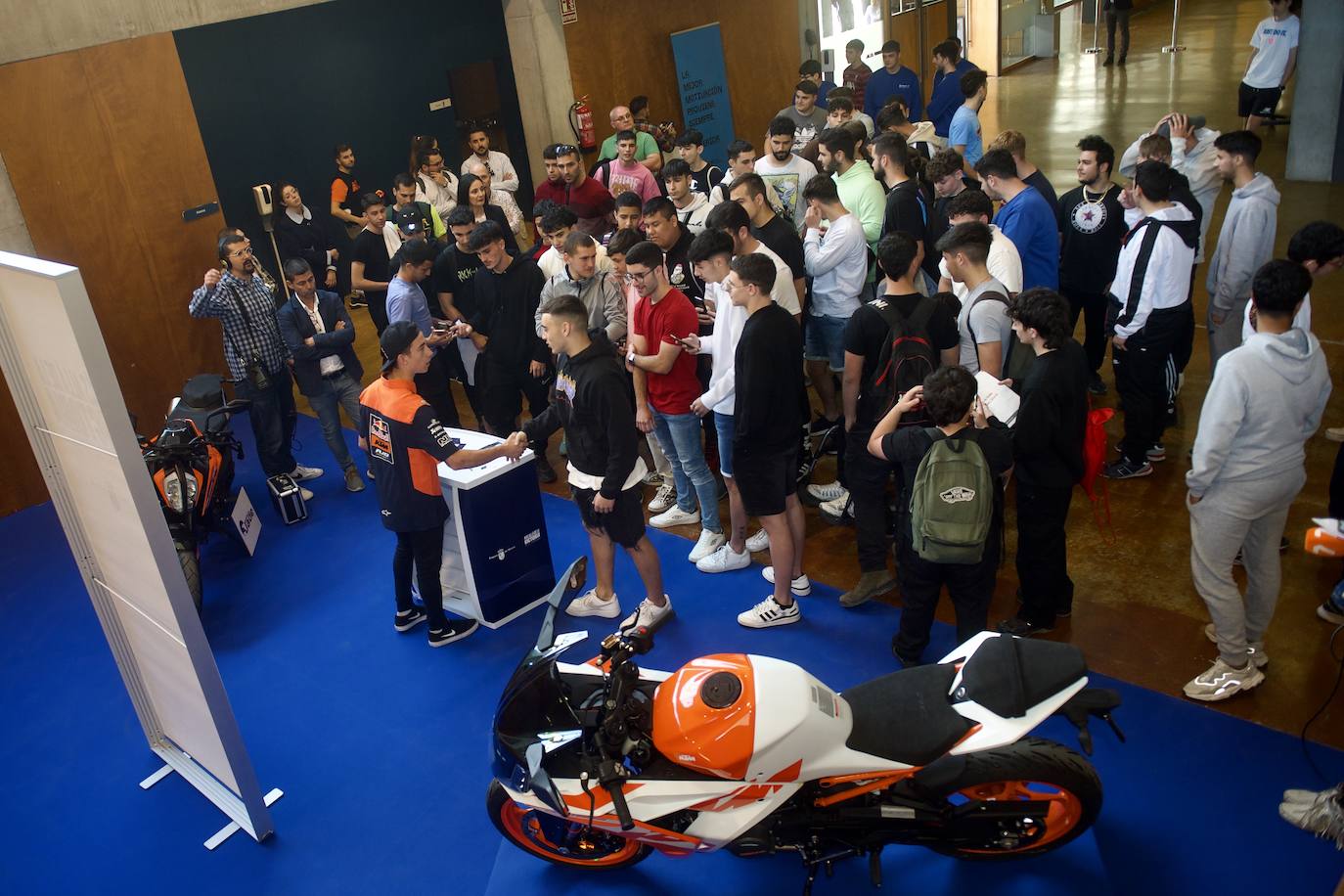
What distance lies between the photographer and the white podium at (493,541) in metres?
4.80

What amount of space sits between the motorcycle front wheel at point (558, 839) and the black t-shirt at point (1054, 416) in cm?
214

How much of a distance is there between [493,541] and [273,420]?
7.76 ft

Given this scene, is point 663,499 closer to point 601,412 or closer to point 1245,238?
point 601,412

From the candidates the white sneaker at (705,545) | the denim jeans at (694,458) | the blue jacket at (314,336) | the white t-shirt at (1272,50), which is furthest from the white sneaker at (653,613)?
the white t-shirt at (1272,50)

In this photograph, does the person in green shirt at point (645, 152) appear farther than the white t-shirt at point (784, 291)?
Yes

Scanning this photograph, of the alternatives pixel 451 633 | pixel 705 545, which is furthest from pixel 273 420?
pixel 705 545

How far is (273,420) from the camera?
6.47 meters

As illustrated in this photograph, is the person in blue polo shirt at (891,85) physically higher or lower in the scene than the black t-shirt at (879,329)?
higher

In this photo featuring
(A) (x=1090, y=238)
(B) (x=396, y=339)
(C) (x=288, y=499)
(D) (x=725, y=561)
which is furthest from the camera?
(C) (x=288, y=499)

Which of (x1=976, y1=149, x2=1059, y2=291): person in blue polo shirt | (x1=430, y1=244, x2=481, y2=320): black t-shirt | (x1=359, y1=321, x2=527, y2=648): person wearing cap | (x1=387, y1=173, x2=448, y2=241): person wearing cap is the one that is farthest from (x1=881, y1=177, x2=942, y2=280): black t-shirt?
(x1=387, y1=173, x2=448, y2=241): person wearing cap

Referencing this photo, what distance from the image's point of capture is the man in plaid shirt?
6133mm

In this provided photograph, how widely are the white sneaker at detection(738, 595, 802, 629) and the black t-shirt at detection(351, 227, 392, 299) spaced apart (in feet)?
12.8

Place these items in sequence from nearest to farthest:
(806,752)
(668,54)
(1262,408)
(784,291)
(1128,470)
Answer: (806,752)
(1262,408)
(784,291)
(1128,470)
(668,54)

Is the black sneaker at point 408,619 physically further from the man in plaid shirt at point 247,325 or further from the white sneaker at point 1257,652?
the white sneaker at point 1257,652
